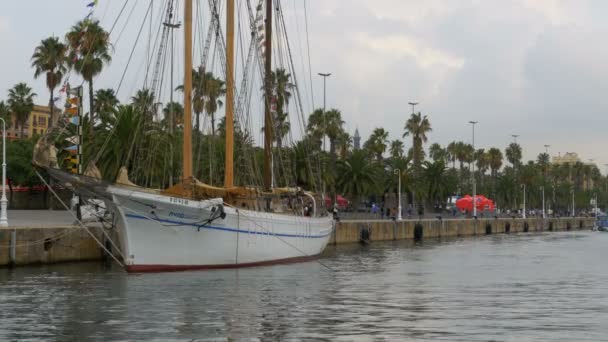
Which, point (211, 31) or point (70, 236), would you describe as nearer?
point (70, 236)

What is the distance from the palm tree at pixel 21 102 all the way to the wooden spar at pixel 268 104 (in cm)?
6698

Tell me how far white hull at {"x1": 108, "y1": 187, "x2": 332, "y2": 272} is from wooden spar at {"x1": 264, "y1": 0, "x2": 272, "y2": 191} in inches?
393

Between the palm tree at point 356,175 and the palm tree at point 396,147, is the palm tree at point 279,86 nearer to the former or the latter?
the palm tree at point 356,175

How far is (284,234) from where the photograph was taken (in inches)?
1850

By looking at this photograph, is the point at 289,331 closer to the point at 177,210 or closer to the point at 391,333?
the point at 391,333

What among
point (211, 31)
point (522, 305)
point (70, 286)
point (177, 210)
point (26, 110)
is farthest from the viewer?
point (26, 110)

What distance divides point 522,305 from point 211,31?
2822cm

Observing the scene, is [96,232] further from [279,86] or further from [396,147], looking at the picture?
[396,147]

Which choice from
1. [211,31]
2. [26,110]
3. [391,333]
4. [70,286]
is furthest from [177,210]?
[26,110]

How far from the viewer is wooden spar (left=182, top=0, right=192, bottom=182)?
43062 mm

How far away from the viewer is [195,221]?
3956cm

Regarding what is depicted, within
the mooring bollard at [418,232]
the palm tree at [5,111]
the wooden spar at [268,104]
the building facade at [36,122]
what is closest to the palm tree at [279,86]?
the wooden spar at [268,104]

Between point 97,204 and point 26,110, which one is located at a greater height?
point 26,110

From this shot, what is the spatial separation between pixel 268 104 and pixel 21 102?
7223cm
